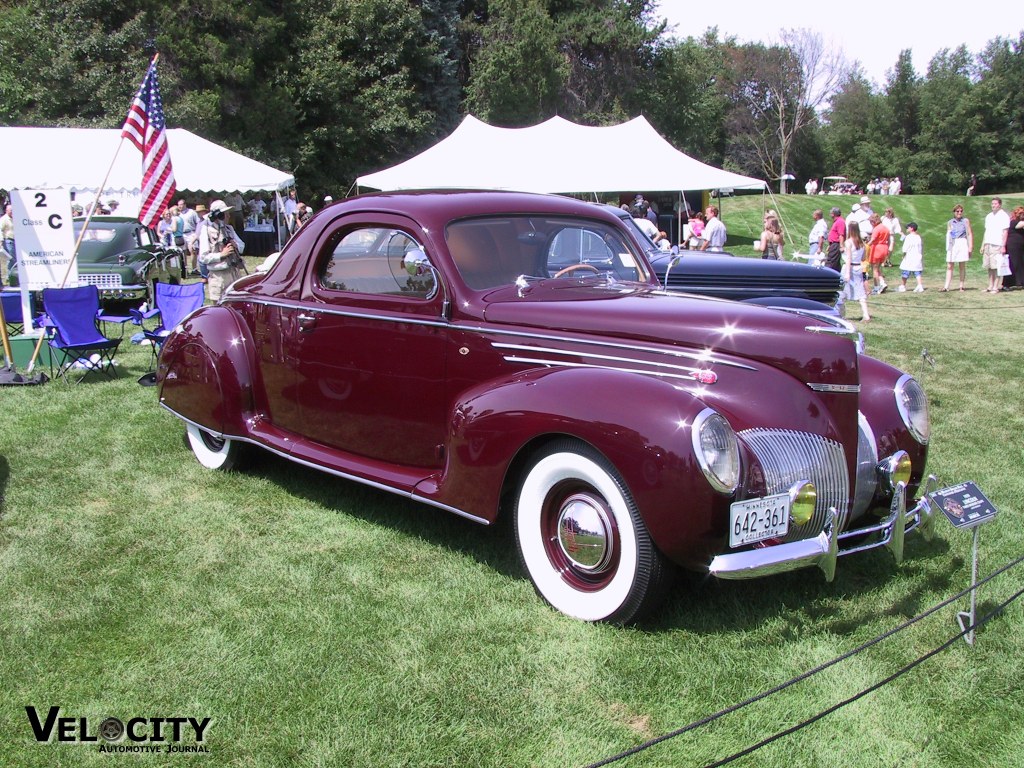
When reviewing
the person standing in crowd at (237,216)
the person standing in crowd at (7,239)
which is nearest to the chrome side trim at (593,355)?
the person standing in crowd at (7,239)

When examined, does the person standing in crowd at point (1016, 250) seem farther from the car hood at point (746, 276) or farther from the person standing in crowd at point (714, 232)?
the car hood at point (746, 276)

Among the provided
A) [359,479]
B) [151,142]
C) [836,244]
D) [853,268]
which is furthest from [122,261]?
[836,244]

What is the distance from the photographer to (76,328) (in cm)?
808

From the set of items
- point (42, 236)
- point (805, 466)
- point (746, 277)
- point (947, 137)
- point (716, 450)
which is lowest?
point (805, 466)

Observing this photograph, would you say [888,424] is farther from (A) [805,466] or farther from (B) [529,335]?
(B) [529,335]

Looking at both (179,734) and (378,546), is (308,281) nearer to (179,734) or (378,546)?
(378,546)

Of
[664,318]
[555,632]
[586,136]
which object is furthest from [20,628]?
[586,136]

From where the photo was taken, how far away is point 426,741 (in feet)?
9.02

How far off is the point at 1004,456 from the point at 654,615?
3774 millimetres

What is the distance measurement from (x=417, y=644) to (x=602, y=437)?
113 centimetres

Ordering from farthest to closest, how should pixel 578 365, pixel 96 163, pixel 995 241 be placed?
1. pixel 995 241
2. pixel 96 163
3. pixel 578 365

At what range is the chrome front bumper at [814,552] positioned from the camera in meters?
3.00

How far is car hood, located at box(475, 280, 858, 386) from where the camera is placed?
11.5ft

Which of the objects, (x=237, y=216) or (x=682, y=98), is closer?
(x=237, y=216)
